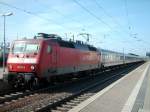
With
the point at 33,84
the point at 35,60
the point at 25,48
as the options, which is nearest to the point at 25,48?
the point at 25,48

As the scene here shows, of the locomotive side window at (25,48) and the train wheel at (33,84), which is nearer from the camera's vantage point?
the train wheel at (33,84)

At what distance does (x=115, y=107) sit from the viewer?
37.0 ft

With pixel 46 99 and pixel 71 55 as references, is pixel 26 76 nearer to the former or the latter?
pixel 46 99

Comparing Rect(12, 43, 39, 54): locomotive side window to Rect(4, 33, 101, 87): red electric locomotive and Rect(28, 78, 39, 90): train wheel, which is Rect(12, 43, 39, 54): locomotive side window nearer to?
Rect(4, 33, 101, 87): red electric locomotive

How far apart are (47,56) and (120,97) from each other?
5006mm

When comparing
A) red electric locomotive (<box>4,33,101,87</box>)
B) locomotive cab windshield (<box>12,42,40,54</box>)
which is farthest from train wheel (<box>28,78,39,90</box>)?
locomotive cab windshield (<box>12,42,40,54</box>)

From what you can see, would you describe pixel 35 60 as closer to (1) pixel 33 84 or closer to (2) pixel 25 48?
(2) pixel 25 48

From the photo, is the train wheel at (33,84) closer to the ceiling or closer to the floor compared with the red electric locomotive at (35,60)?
closer to the floor

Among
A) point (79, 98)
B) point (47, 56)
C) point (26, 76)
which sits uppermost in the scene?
point (47, 56)

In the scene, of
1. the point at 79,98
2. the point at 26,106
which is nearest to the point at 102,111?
the point at 26,106

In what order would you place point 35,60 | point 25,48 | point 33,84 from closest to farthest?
point 35,60 < point 33,84 < point 25,48

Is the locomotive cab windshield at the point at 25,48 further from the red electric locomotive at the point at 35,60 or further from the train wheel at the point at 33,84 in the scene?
the train wheel at the point at 33,84

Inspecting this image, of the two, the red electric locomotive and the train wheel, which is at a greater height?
the red electric locomotive

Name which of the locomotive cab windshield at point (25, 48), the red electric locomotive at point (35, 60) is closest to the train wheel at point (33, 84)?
the red electric locomotive at point (35, 60)
